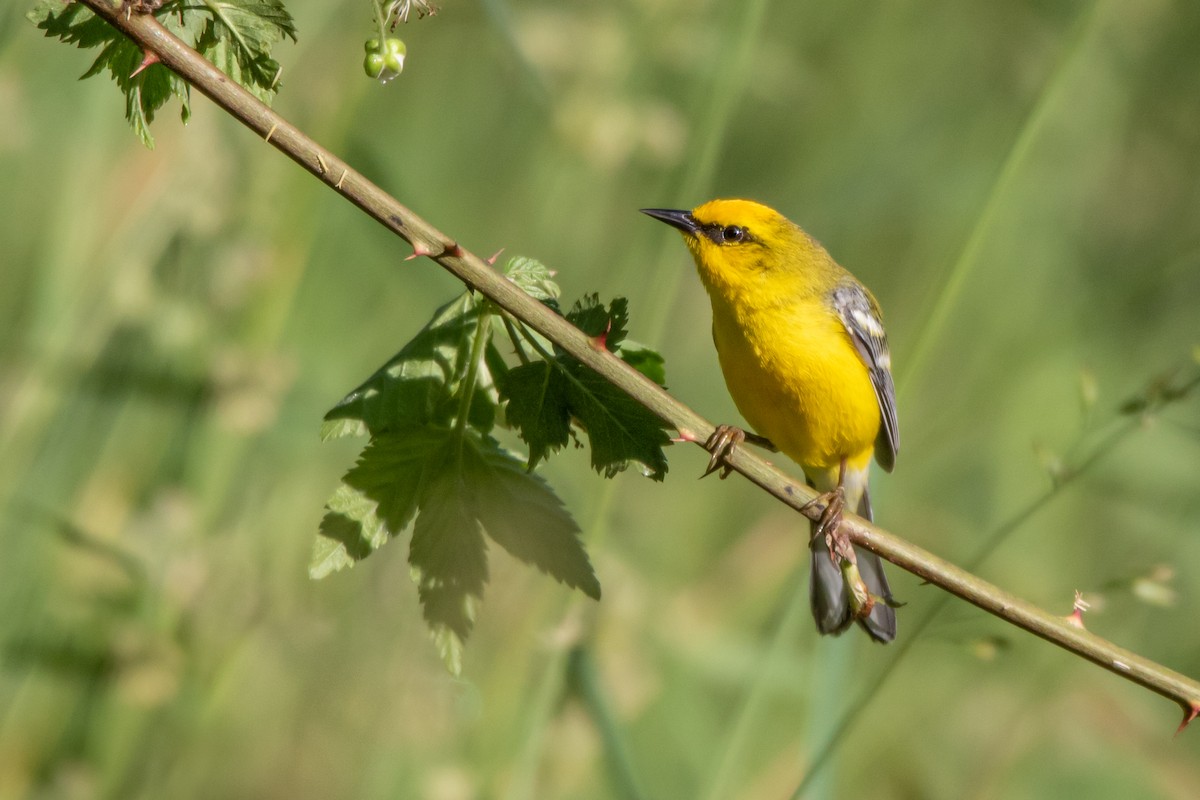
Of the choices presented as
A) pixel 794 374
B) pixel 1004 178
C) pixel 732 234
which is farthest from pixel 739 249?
pixel 1004 178

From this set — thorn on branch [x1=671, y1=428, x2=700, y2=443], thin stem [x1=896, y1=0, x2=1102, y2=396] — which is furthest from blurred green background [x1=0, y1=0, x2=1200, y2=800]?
thorn on branch [x1=671, y1=428, x2=700, y2=443]

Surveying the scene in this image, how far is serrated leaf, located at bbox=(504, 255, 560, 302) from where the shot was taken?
1540mm

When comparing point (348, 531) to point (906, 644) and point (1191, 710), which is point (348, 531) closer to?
point (1191, 710)

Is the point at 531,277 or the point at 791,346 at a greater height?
the point at 791,346

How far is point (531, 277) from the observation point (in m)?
1.55

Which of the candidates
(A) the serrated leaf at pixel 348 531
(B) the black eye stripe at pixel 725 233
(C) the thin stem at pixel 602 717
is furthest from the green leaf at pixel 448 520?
(B) the black eye stripe at pixel 725 233

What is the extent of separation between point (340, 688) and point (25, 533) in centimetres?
87

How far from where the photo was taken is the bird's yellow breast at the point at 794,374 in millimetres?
3041

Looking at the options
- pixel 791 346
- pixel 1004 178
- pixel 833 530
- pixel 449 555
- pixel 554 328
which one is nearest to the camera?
pixel 554 328

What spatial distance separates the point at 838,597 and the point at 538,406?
163 centimetres

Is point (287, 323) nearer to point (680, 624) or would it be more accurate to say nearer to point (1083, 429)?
point (680, 624)

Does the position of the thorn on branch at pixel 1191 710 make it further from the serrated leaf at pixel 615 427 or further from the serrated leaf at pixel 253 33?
the serrated leaf at pixel 253 33

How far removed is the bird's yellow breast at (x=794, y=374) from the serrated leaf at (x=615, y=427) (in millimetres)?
1529

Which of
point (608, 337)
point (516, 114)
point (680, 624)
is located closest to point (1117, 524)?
point (680, 624)
